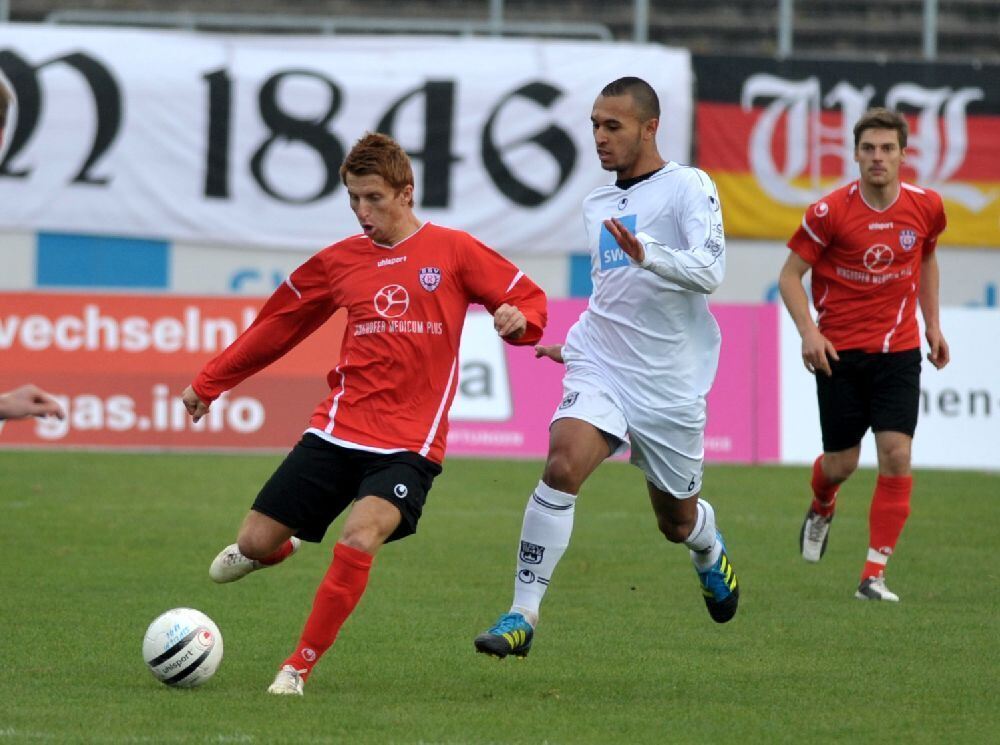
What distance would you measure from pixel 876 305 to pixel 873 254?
262 millimetres

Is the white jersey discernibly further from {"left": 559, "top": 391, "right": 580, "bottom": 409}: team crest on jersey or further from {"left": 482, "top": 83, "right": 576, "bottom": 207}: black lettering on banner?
{"left": 482, "top": 83, "right": 576, "bottom": 207}: black lettering on banner

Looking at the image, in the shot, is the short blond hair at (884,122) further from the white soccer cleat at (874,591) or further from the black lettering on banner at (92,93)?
the black lettering on banner at (92,93)

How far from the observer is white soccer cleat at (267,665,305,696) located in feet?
19.9

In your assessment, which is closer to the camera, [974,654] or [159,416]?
[974,654]

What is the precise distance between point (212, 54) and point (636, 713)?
15966 millimetres

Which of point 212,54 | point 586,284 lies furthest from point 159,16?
point 586,284

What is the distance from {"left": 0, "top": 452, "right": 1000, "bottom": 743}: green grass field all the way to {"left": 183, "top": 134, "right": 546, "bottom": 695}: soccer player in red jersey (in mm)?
631

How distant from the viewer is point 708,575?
7562 millimetres

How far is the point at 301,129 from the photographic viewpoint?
20.8 metres

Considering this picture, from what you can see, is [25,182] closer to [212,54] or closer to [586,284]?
[212,54]

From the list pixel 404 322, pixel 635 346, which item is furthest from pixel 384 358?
pixel 635 346

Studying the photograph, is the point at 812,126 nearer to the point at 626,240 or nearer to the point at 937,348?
the point at 937,348

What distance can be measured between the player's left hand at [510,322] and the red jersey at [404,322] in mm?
83

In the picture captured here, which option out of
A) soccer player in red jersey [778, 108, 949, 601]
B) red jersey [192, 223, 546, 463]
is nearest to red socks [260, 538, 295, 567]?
red jersey [192, 223, 546, 463]
